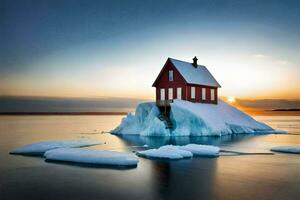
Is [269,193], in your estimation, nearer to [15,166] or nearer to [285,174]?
[285,174]

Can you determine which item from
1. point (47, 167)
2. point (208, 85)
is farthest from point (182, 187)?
point (208, 85)

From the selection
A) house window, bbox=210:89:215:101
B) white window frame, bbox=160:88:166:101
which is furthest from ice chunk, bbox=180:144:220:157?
house window, bbox=210:89:215:101

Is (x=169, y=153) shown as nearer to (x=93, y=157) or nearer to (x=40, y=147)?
(x=93, y=157)

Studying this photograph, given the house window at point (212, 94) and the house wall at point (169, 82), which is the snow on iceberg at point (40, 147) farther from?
the house window at point (212, 94)

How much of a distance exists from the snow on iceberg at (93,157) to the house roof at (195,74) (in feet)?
82.7

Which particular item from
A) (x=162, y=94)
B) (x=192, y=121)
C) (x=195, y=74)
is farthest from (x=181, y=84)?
(x=192, y=121)

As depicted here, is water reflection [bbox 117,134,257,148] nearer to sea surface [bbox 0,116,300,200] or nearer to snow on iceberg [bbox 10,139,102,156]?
snow on iceberg [bbox 10,139,102,156]

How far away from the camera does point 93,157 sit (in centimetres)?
2408

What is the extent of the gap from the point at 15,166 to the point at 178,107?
24.8 meters

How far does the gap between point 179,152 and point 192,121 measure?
60.1 ft

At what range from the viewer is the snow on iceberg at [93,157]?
2341cm

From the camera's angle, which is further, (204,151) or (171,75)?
(171,75)

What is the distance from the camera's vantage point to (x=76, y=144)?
116 feet

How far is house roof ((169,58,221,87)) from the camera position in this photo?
49.0m
